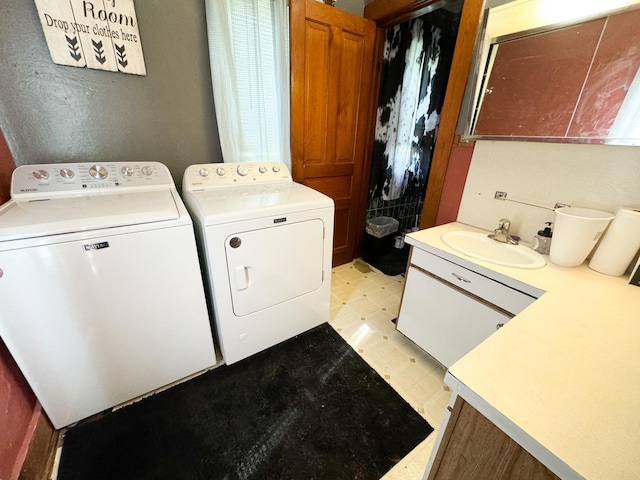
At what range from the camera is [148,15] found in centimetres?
148

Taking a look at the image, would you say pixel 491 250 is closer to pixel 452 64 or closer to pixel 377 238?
pixel 452 64

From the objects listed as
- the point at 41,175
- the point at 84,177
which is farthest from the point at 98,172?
the point at 41,175

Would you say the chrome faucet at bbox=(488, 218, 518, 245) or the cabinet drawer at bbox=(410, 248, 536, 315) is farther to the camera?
the chrome faucet at bbox=(488, 218, 518, 245)

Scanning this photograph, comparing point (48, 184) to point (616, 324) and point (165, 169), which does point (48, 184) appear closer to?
point (165, 169)

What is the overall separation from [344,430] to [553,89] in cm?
193

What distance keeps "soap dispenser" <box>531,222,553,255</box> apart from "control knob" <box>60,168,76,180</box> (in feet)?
8.00

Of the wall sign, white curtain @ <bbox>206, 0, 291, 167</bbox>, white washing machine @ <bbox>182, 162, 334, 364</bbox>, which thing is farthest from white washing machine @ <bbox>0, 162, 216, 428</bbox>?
white curtain @ <bbox>206, 0, 291, 167</bbox>

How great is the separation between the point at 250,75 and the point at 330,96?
0.62 m

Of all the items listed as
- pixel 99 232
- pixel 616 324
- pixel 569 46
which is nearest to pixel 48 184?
pixel 99 232

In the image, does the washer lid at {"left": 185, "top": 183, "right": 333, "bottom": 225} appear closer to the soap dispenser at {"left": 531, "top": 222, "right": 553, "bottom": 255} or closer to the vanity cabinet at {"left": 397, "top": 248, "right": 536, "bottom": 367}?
the vanity cabinet at {"left": 397, "top": 248, "right": 536, "bottom": 367}

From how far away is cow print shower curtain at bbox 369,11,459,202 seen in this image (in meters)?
2.42

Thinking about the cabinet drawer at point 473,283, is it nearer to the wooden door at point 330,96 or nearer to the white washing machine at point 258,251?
the white washing machine at point 258,251

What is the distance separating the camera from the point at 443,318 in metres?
1.39

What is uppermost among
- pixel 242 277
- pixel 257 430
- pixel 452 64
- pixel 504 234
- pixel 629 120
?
pixel 452 64
